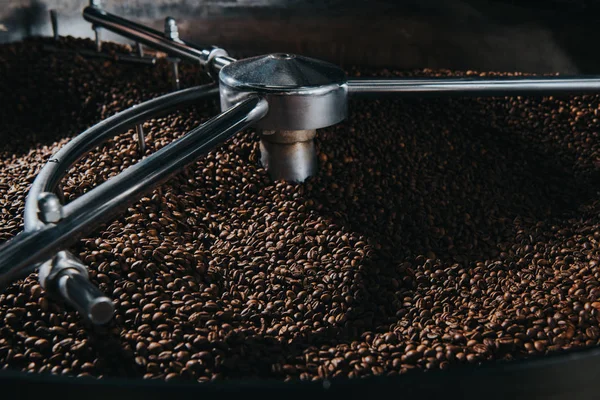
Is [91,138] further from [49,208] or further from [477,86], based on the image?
[477,86]

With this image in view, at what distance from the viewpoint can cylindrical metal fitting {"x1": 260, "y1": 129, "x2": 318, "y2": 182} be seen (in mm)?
1433

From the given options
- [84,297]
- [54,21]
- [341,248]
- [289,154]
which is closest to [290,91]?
[289,154]

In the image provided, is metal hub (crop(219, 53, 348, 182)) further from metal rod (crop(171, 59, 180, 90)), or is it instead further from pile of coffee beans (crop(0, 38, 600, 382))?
metal rod (crop(171, 59, 180, 90))

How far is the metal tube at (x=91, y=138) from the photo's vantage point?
35.2 inches

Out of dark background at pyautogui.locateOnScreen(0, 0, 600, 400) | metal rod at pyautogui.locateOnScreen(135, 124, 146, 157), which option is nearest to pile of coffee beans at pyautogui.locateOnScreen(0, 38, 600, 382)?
metal rod at pyautogui.locateOnScreen(135, 124, 146, 157)

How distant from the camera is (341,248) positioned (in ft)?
4.20

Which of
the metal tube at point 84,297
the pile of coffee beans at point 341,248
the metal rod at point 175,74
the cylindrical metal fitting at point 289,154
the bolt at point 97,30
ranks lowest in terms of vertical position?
the pile of coffee beans at point 341,248

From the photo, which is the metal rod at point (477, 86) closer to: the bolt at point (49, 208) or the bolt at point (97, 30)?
the bolt at point (49, 208)

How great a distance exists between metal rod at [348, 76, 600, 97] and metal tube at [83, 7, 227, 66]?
1.38 feet

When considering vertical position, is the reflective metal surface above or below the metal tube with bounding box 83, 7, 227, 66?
below

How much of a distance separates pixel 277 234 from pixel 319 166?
0.90ft

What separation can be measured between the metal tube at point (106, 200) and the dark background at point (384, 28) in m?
0.99

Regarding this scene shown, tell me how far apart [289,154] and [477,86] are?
17.9 inches

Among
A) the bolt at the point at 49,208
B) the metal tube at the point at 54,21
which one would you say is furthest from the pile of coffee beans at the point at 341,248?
the metal tube at the point at 54,21
